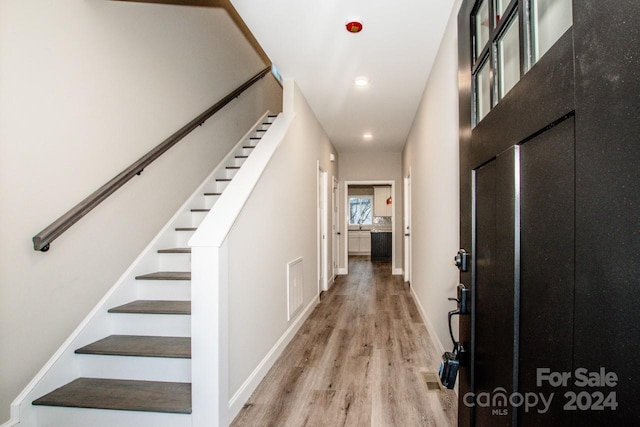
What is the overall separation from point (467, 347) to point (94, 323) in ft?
6.75

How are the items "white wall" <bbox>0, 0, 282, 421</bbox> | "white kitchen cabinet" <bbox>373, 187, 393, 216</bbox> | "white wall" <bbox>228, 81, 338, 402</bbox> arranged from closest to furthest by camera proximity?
"white wall" <bbox>0, 0, 282, 421</bbox>, "white wall" <bbox>228, 81, 338, 402</bbox>, "white kitchen cabinet" <bbox>373, 187, 393, 216</bbox>

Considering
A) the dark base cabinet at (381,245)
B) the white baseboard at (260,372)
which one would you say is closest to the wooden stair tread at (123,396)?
the white baseboard at (260,372)

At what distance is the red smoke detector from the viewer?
92.2 inches

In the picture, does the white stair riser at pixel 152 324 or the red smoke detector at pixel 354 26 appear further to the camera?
the red smoke detector at pixel 354 26

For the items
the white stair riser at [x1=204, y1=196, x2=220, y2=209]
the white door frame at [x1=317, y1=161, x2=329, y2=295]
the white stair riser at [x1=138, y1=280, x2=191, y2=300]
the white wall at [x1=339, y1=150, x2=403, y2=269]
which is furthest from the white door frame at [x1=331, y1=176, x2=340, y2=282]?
the white stair riser at [x1=138, y1=280, x2=191, y2=300]

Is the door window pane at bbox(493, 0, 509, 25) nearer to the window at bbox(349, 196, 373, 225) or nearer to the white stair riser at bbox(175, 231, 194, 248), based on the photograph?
the white stair riser at bbox(175, 231, 194, 248)

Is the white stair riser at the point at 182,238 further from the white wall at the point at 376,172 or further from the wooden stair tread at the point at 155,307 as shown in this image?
the white wall at the point at 376,172

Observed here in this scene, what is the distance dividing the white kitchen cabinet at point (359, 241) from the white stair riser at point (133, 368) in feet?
31.5

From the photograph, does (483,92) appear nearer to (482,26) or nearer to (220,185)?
(482,26)

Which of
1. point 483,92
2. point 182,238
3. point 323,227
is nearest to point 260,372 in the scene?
point 182,238

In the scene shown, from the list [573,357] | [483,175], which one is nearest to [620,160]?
[573,357]

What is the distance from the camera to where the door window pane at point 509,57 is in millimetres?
918

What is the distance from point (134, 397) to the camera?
1714 mm

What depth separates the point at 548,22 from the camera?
766mm
